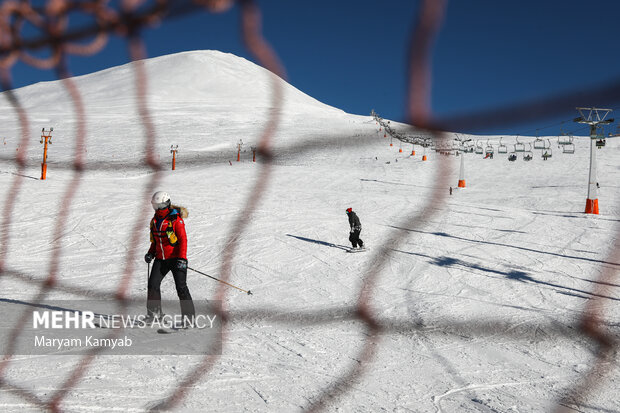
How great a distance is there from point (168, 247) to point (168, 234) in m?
0.16

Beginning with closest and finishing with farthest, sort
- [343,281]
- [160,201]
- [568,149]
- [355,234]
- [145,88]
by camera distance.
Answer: [145,88] < [160,201] < [343,281] < [355,234] < [568,149]

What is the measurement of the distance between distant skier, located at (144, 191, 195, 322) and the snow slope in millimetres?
494

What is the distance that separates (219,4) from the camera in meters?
1.08

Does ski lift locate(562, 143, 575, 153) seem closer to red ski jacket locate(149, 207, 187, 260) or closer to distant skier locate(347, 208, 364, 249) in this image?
distant skier locate(347, 208, 364, 249)

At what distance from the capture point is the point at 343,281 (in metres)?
7.78

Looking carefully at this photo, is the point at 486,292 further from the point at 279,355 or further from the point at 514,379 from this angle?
the point at 279,355

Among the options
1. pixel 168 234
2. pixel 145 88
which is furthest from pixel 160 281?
pixel 145 88

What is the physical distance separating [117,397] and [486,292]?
5588 mm

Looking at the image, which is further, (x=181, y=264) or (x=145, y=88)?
(x=181, y=264)

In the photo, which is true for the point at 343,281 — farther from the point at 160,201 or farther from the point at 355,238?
the point at 160,201

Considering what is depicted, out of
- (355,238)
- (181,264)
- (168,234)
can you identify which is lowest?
(355,238)

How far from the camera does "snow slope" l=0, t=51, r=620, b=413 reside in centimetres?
315

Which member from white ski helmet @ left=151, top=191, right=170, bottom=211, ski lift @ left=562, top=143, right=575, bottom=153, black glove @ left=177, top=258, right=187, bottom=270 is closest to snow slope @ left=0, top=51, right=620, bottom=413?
white ski helmet @ left=151, top=191, right=170, bottom=211

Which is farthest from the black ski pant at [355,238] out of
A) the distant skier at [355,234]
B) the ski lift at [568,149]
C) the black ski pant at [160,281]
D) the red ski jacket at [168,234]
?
the ski lift at [568,149]
